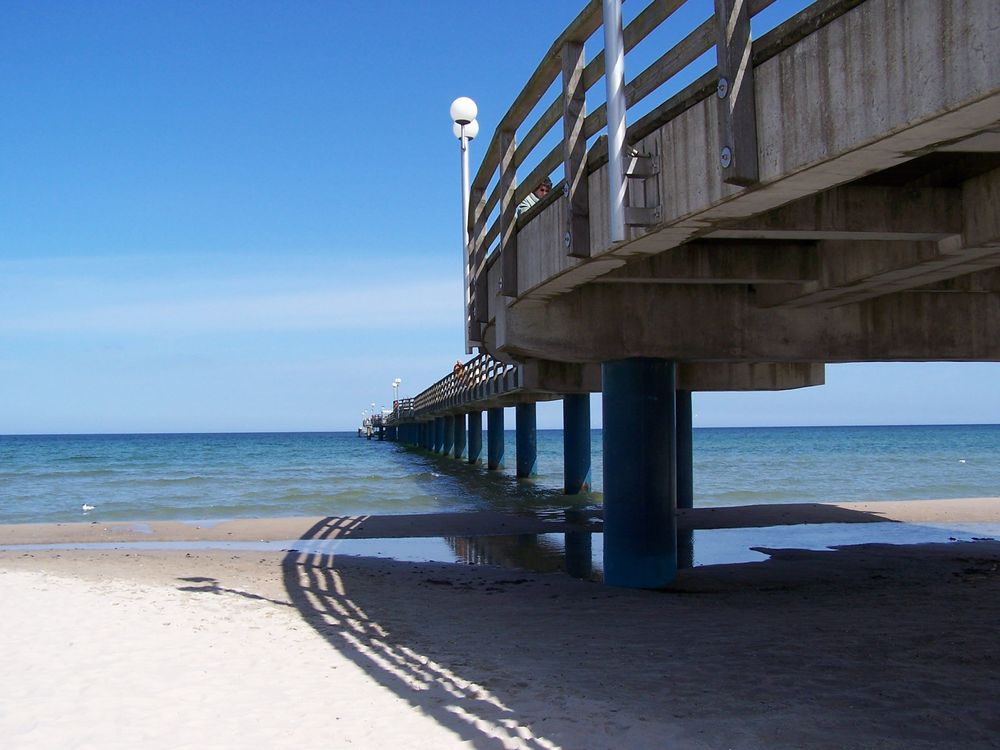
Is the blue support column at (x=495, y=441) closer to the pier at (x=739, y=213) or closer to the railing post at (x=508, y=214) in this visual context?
the pier at (x=739, y=213)

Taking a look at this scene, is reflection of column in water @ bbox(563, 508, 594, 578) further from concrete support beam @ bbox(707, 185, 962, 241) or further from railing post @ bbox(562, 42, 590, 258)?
concrete support beam @ bbox(707, 185, 962, 241)

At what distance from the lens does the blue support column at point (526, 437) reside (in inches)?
1400

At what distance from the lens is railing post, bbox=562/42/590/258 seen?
7.21 metres

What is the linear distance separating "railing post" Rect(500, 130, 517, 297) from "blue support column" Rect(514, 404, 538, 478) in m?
25.8

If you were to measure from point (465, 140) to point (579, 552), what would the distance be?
266 inches

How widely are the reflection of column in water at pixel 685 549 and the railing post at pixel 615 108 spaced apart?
852cm

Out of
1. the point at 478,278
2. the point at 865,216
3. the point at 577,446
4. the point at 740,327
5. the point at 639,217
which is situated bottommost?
Result: the point at 577,446

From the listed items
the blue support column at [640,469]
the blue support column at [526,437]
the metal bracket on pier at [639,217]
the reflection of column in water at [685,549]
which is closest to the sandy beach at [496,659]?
the blue support column at [640,469]

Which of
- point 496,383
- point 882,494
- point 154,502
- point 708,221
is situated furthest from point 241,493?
point 708,221

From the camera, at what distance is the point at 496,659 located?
745 cm

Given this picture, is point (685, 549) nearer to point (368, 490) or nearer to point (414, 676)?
point (414, 676)

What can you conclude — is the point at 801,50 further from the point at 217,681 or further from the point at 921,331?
the point at 921,331

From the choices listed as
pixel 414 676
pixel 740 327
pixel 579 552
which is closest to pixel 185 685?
pixel 414 676

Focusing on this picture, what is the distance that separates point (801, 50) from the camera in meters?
4.67
